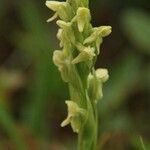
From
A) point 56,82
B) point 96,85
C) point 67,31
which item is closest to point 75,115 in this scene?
Result: point 96,85

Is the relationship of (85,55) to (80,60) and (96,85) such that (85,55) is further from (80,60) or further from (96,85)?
(96,85)

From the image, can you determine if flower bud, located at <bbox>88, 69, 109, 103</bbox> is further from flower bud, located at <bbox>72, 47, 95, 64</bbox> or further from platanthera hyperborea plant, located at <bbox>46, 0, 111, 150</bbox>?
flower bud, located at <bbox>72, 47, 95, 64</bbox>

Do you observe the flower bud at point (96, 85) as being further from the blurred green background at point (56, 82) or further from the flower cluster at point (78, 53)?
the blurred green background at point (56, 82)

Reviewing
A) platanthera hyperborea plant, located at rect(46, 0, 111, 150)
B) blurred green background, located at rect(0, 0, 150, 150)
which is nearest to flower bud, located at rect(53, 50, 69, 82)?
platanthera hyperborea plant, located at rect(46, 0, 111, 150)

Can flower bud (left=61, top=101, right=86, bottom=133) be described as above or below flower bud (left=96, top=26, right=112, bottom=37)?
below

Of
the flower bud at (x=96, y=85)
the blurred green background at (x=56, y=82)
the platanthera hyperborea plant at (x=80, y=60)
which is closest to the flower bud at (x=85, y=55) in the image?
the platanthera hyperborea plant at (x=80, y=60)

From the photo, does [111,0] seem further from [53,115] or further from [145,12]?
[53,115]

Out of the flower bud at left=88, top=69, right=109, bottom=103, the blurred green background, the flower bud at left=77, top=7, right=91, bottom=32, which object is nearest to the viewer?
the flower bud at left=77, top=7, right=91, bottom=32

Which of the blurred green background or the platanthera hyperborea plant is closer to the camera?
the platanthera hyperborea plant
